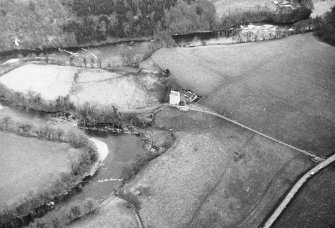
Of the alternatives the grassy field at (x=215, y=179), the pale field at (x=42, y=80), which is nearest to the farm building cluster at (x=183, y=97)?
the grassy field at (x=215, y=179)

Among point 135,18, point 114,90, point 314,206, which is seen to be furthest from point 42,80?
point 314,206

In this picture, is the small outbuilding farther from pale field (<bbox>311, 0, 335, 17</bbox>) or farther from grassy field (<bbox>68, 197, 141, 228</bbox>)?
pale field (<bbox>311, 0, 335, 17</bbox>)

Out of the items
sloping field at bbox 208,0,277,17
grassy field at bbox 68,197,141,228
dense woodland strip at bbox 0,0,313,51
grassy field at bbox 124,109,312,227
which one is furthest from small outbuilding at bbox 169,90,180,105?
sloping field at bbox 208,0,277,17

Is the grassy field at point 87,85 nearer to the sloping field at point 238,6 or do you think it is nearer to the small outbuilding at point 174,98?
the small outbuilding at point 174,98

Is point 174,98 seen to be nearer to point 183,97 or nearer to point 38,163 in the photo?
point 183,97

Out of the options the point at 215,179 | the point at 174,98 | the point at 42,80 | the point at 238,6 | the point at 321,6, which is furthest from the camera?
the point at 238,6

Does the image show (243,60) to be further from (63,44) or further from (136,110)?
(63,44)

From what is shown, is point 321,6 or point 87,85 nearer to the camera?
point 87,85
